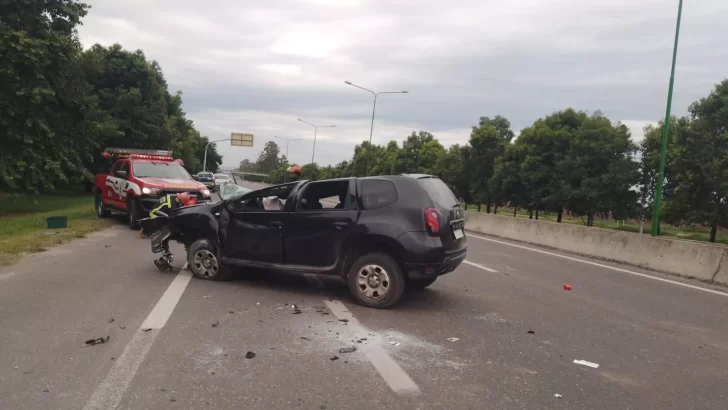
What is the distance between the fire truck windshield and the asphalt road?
6.38 m

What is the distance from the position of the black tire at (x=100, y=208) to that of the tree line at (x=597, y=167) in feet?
39.0

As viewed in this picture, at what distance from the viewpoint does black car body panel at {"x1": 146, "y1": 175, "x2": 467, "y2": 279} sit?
6543 millimetres

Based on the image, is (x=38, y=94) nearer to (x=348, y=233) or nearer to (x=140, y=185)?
(x=140, y=185)

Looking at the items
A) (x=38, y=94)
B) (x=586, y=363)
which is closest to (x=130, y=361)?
(x=586, y=363)

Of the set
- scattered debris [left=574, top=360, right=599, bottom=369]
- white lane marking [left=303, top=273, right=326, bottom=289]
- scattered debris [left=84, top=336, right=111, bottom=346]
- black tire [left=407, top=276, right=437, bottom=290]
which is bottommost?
scattered debris [left=84, top=336, right=111, bottom=346]

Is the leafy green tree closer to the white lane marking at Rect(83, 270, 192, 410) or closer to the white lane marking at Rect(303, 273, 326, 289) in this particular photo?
the white lane marking at Rect(303, 273, 326, 289)

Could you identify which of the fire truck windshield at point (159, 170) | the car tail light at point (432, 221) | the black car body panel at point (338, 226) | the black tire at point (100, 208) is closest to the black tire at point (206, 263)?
the black car body panel at point (338, 226)

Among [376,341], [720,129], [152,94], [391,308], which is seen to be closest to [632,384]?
[376,341]

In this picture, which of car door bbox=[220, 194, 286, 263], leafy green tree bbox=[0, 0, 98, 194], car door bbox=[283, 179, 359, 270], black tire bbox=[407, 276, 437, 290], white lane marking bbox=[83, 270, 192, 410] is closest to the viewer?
white lane marking bbox=[83, 270, 192, 410]

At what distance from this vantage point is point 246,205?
7770 millimetres

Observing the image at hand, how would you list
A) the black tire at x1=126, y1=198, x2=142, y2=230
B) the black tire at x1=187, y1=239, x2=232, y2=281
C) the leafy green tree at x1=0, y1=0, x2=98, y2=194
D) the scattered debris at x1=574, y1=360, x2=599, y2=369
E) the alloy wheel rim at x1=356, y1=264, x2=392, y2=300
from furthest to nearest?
the leafy green tree at x1=0, y1=0, x2=98, y2=194, the black tire at x1=126, y1=198, x2=142, y2=230, the black tire at x1=187, y1=239, x2=232, y2=281, the alloy wheel rim at x1=356, y1=264, x2=392, y2=300, the scattered debris at x1=574, y1=360, x2=599, y2=369

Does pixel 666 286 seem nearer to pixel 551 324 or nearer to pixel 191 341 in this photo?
pixel 551 324

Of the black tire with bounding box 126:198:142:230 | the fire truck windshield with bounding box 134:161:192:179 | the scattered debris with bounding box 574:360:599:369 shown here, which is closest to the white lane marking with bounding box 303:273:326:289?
the scattered debris with bounding box 574:360:599:369

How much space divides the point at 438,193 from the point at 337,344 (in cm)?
263
